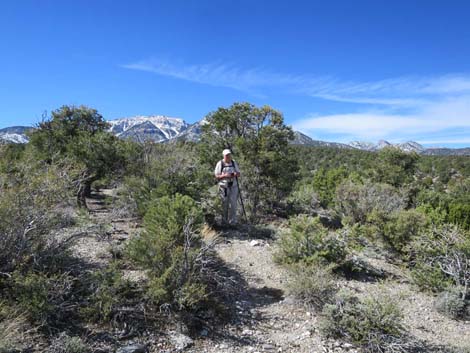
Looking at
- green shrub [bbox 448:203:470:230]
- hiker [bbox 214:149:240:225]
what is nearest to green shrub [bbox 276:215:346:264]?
hiker [bbox 214:149:240:225]

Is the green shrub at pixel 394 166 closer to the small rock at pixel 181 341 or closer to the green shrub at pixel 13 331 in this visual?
the small rock at pixel 181 341

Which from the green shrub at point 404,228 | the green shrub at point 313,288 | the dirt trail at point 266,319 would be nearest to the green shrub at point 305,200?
the green shrub at point 404,228

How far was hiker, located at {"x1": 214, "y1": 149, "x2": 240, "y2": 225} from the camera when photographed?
757cm

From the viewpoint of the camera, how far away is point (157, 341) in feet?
12.3

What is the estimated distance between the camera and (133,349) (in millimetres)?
3477

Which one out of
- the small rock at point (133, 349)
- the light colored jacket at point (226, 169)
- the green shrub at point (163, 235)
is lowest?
the small rock at point (133, 349)

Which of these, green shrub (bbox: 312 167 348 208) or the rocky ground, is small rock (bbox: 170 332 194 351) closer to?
the rocky ground

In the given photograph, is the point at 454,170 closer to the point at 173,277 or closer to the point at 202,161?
the point at 202,161

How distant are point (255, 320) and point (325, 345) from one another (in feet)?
3.08

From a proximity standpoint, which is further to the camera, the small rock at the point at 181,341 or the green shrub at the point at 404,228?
the green shrub at the point at 404,228

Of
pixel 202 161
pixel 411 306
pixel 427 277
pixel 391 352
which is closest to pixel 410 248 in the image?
pixel 427 277

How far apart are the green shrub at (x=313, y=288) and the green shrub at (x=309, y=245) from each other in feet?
2.63

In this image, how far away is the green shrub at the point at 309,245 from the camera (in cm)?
593

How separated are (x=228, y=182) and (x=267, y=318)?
3.73 meters
